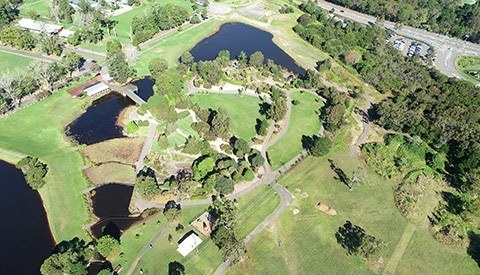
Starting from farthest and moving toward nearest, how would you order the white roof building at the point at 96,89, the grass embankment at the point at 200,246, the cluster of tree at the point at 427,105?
1. the white roof building at the point at 96,89
2. the cluster of tree at the point at 427,105
3. the grass embankment at the point at 200,246

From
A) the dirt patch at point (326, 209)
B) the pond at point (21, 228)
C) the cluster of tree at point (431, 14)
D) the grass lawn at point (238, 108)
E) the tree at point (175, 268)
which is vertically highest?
the cluster of tree at point (431, 14)

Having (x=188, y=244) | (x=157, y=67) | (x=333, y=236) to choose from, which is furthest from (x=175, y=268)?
(x=157, y=67)

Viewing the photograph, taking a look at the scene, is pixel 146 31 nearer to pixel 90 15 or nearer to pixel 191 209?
pixel 90 15

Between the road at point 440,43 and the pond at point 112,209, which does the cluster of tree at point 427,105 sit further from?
the pond at point 112,209

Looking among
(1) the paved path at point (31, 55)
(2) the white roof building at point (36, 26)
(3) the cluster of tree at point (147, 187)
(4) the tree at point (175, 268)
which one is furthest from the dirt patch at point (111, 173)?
(2) the white roof building at point (36, 26)

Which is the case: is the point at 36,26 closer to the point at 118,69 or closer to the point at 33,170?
the point at 118,69

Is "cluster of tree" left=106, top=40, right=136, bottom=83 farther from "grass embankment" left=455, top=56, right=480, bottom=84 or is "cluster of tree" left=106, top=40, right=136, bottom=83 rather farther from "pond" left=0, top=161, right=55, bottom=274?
"grass embankment" left=455, top=56, right=480, bottom=84
